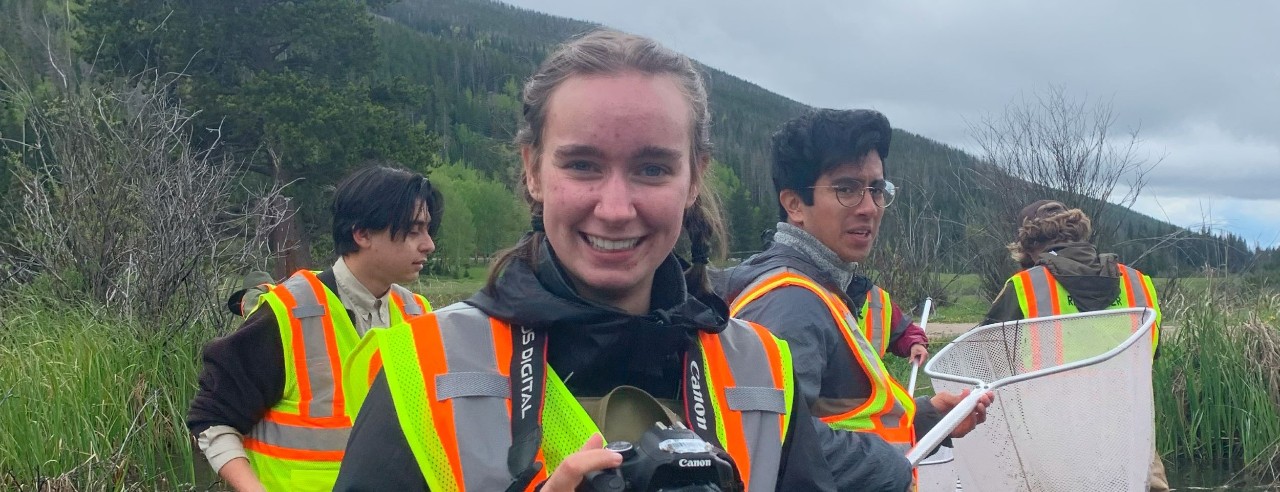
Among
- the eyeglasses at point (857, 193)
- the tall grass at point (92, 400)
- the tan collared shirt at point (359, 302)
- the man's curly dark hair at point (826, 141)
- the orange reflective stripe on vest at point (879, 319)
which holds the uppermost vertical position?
the man's curly dark hair at point (826, 141)

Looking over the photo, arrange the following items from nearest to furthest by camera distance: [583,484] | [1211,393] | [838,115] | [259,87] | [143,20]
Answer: [583,484], [838,115], [1211,393], [143,20], [259,87]

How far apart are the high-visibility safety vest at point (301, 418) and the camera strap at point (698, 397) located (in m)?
1.69

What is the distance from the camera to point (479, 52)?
339ft

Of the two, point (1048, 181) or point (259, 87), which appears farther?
point (259, 87)

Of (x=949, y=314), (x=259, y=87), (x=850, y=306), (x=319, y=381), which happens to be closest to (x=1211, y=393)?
(x=850, y=306)

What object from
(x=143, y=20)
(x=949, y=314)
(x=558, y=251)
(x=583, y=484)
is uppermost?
(x=143, y=20)

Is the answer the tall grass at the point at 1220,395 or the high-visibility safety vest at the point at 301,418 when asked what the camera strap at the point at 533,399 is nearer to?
the high-visibility safety vest at the point at 301,418

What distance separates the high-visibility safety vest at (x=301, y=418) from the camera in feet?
10.4

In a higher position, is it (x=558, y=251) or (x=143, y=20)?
(x=143, y=20)

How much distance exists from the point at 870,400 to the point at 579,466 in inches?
64.4

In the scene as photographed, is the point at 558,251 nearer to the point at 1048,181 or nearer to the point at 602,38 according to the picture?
the point at 602,38

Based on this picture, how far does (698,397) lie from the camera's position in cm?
170

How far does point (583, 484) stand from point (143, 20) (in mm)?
27099

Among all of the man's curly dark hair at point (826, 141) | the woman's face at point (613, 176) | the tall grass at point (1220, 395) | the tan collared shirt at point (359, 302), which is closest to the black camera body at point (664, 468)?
the woman's face at point (613, 176)
